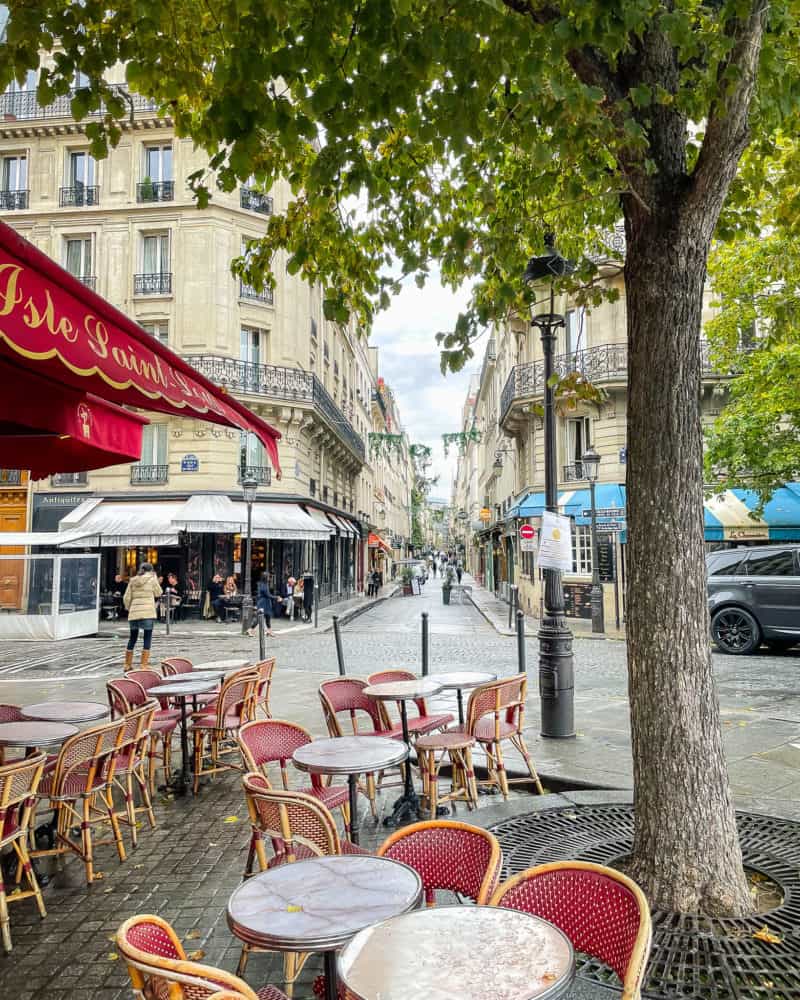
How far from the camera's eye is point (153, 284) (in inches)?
1049

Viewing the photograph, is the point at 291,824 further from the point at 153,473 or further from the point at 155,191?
the point at 155,191

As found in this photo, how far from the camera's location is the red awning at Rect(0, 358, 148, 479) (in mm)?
5012

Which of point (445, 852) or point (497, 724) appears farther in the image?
point (497, 724)

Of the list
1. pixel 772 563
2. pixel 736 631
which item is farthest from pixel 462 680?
pixel 772 563

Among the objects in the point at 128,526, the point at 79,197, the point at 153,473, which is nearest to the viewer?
the point at 128,526

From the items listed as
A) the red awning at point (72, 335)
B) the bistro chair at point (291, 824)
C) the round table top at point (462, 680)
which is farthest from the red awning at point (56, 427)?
the round table top at point (462, 680)

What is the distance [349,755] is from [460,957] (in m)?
2.32

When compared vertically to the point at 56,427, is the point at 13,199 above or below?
above

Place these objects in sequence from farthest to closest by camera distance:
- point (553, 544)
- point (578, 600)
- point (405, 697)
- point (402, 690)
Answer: point (578, 600) < point (553, 544) < point (402, 690) < point (405, 697)

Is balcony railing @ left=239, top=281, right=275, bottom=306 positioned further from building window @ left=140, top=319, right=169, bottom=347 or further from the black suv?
the black suv

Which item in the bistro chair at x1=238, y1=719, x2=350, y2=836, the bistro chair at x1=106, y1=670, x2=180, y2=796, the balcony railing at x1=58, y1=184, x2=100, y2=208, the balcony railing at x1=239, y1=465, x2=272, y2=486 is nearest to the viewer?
the bistro chair at x1=238, y1=719, x2=350, y2=836

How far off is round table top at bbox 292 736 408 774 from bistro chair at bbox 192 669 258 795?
202cm

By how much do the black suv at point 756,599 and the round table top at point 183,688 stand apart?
430 inches

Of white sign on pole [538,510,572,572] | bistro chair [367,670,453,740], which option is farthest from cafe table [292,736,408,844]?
white sign on pole [538,510,572,572]
